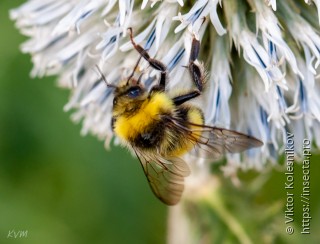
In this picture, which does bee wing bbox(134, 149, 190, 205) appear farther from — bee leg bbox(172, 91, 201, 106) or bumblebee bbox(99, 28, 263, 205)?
bee leg bbox(172, 91, 201, 106)

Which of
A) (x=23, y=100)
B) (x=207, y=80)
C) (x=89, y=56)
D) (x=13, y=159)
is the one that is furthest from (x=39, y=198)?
(x=207, y=80)

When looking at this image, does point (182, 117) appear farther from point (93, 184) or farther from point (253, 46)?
point (93, 184)

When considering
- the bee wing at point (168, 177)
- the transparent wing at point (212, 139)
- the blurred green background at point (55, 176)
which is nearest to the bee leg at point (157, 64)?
the transparent wing at point (212, 139)

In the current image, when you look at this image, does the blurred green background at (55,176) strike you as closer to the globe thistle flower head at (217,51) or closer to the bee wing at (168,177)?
the globe thistle flower head at (217,51)

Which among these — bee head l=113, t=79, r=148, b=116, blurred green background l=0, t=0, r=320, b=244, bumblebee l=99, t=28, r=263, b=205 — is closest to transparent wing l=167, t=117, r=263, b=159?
bumblebee l=99, t=28, r=263, b=205

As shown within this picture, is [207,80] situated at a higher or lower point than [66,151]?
higher

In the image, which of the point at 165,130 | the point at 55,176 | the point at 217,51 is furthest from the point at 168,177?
the point at 55,176

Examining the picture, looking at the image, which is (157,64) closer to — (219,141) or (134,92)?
(134,92)
